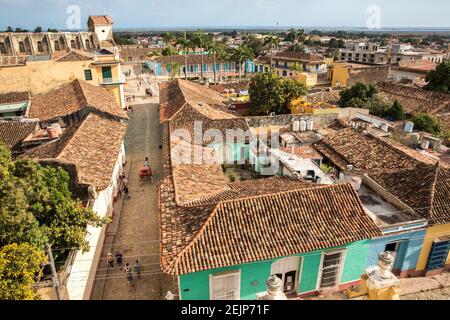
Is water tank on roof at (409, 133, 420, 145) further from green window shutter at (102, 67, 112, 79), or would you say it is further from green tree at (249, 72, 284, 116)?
green window shutter at (102, 67, 112, 79)

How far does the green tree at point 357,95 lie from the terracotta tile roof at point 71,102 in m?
21.0

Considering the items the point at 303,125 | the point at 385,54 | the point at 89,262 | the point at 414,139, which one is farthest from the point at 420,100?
the point at 385,54

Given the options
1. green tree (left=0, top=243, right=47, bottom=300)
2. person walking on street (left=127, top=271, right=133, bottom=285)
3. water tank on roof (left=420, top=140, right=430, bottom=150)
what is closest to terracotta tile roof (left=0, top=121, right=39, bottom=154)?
person walking on street (left=127, top=271, right=133, bottom=285)

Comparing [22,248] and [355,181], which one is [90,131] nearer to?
[22,248]

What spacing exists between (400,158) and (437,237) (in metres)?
6.04

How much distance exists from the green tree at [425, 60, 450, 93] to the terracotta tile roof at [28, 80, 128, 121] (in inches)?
1392

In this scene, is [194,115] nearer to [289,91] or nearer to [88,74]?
[289,91]

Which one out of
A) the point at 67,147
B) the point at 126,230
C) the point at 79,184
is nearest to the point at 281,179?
the point at 126,230

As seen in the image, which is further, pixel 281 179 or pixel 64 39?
pixel 64 39

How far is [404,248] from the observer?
1360cm

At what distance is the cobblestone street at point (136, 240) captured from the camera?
13.8 m

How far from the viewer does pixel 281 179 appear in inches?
671

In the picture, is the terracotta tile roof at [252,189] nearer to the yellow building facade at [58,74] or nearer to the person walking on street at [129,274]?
the person walking on street at [129,274]

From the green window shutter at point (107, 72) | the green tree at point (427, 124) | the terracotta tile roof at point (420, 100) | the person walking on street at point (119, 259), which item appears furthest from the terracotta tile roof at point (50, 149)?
the terracotta tile roof at point (420, 100)
